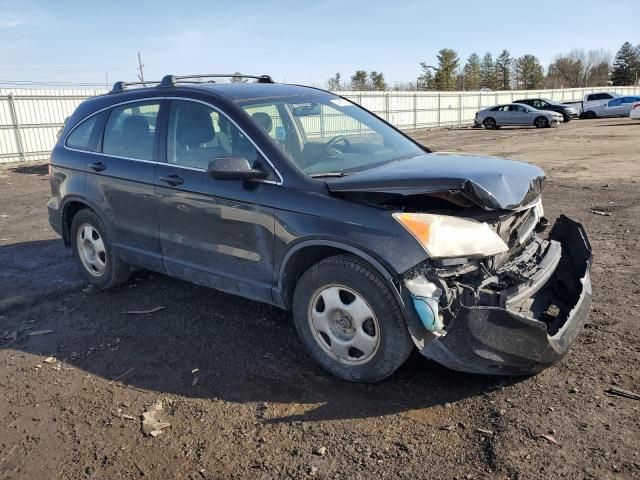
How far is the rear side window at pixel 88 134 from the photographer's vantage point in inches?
205

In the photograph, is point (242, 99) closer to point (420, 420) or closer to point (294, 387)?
point (294, 387)

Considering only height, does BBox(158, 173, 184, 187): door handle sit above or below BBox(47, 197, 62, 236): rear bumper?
above

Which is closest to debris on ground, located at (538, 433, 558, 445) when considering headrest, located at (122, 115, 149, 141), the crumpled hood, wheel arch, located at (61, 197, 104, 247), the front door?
the crumpled hood

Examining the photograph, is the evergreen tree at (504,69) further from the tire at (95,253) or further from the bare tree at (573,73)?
the tire at (95,253)

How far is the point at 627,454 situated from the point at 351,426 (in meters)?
1.42

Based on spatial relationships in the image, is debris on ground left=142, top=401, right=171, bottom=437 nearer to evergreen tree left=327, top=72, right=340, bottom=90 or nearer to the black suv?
the black suv

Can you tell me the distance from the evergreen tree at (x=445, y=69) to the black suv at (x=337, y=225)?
7583 cm

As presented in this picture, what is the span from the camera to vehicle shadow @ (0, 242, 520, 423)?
3.36 meters

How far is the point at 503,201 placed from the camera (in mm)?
3270

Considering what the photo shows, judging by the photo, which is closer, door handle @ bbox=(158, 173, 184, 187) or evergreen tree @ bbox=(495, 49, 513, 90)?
door handle @ bbox=(158, 173, 184, 187)

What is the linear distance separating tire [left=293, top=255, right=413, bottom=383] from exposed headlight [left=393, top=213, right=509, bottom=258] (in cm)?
36

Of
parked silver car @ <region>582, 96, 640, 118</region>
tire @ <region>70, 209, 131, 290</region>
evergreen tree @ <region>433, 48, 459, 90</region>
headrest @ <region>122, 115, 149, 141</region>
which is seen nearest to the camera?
headrest @ <region>122, 115, 149, 141</region>

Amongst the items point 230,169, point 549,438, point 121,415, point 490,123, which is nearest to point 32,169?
point 230,169

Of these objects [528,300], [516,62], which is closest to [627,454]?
[528,300]
